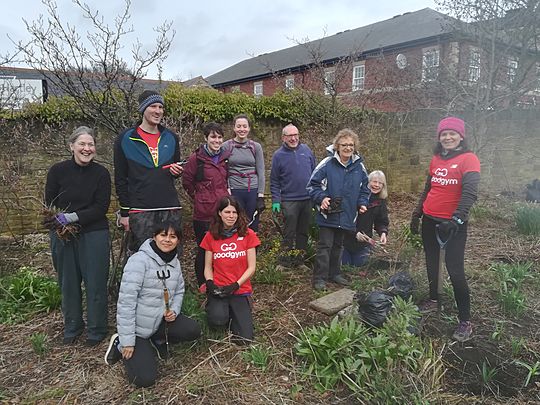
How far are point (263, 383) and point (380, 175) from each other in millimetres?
3020

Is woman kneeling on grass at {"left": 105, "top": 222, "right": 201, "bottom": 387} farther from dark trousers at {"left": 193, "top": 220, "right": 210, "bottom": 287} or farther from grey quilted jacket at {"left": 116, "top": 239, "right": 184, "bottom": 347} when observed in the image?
dark trousers at {"left": 193, "top": 220, "right": 210, "bottom": 287}

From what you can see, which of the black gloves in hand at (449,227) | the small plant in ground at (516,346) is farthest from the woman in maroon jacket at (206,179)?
the small plant in ground at (516,346)

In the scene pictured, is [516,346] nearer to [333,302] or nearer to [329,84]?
Answer: [333,302]

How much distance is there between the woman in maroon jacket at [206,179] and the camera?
13.0ft

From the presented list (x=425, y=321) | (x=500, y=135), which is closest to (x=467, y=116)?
→ (x=500, y=135)

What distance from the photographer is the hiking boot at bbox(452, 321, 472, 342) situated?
3156mm

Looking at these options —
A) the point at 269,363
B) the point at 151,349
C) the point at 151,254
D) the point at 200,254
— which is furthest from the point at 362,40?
the point at 151,349

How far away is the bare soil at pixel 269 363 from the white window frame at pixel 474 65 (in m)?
7.14

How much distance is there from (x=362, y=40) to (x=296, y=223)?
20257 millimetres

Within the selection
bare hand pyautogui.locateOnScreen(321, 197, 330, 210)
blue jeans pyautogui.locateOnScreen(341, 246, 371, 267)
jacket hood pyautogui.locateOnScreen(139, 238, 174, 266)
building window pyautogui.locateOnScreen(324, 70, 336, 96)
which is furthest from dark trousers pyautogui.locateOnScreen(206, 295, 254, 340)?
building window pyautogui.locateOnScreen(324, 70, 336, 96)

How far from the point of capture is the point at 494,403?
250cm

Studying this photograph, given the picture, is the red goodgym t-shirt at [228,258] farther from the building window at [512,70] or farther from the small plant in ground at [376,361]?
the building window at [512,70]

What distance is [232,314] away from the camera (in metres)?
3.41

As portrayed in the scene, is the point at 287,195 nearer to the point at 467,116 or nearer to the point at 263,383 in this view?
the point at 263,383
